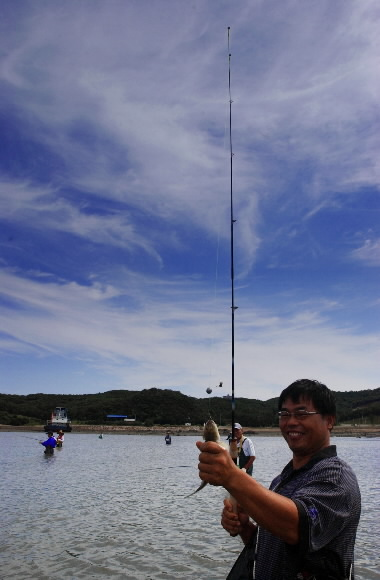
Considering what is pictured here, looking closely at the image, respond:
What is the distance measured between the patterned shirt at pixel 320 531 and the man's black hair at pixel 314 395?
1.13 ft

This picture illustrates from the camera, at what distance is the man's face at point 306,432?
119 inches

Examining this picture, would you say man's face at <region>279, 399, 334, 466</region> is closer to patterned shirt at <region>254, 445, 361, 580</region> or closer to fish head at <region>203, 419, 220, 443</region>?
patterned shirt at <region>254, 445, 361, 580</region>

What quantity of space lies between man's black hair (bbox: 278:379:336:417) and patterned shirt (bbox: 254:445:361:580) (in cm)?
34

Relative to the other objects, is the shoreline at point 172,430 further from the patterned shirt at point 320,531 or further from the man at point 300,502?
the patterned shirt at point 320,531

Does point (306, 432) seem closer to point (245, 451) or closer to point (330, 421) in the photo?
point (330, 421)

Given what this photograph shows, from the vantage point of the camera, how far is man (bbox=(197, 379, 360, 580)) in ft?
7.35

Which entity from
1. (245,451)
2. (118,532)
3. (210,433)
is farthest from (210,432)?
(118,532)

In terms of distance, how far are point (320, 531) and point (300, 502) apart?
0.61 ft

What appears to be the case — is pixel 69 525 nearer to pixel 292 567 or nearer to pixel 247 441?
pixel 247 441

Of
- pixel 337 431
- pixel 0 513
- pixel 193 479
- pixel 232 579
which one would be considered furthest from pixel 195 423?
pixel 232 579

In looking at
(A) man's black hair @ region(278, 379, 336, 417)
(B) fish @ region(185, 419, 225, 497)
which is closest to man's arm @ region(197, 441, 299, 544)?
(B) fish @ region(185, 419, 225, 497)

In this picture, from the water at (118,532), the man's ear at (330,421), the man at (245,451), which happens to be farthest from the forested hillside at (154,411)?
the man's ear at (330,421)

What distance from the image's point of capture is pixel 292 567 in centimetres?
262

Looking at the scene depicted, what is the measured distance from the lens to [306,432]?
303 centimetres
